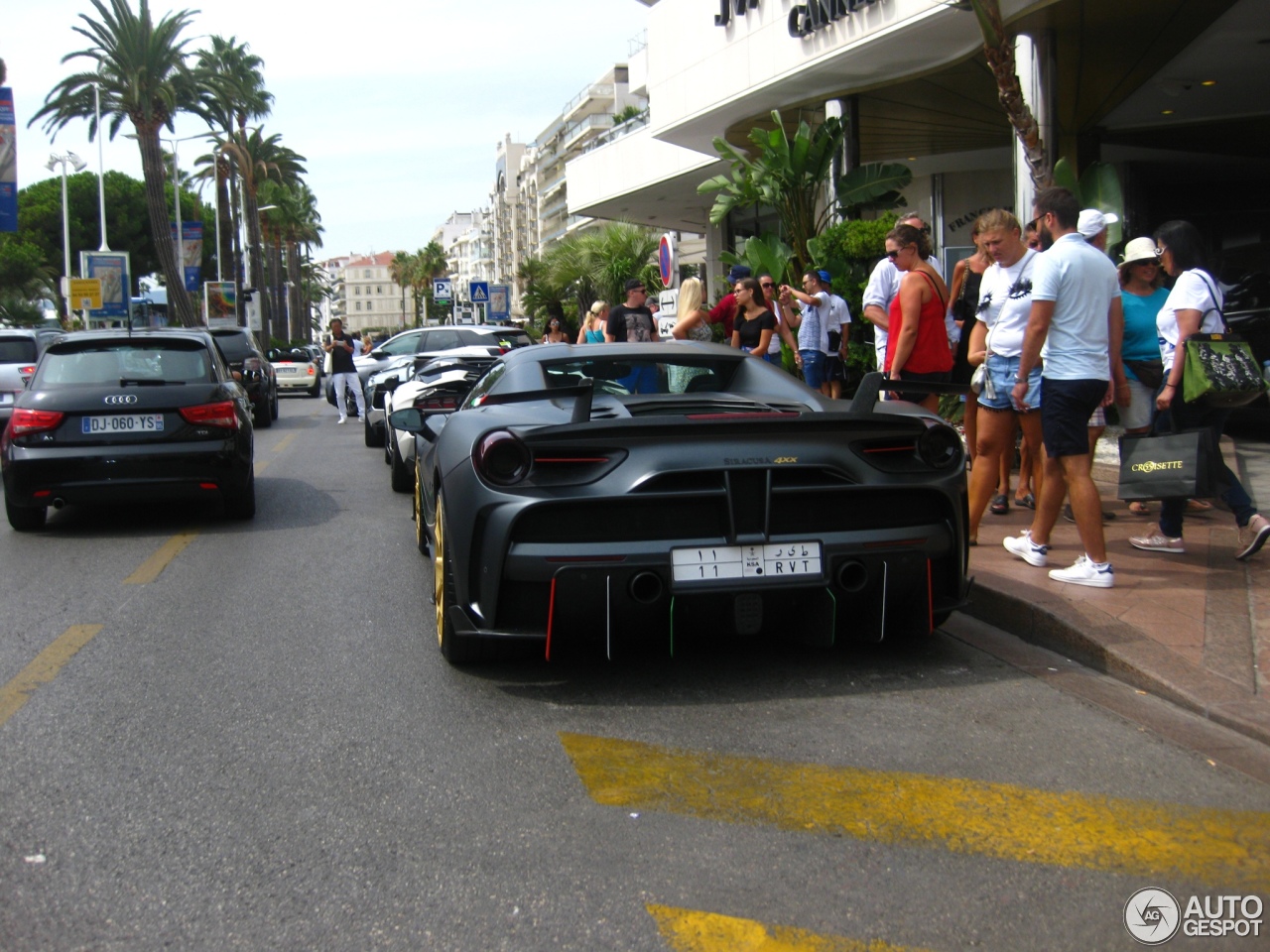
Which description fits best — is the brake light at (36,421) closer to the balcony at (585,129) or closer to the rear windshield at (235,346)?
the rear windshield at (235,346)

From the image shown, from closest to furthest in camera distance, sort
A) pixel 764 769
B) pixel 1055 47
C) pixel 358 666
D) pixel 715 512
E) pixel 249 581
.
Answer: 1. pixel 764 769
2. pixel 715 512
3. pixel 358 666
4. pixel 249 581
5. pixel 1055 47

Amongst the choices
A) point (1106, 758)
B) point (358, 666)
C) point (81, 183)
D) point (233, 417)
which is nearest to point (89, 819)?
point (358, 666)

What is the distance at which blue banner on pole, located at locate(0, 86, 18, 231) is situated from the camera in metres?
34.7

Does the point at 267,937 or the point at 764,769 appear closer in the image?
the point at 267,937

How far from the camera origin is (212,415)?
877cm

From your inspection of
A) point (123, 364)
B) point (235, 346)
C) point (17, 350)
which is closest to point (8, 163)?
point (235, 346)

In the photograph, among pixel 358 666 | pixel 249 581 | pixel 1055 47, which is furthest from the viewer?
pixel 1055 47

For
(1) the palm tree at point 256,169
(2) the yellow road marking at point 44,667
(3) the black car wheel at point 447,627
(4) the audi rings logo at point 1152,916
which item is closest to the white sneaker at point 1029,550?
(3) the black car wheel at point 447,627

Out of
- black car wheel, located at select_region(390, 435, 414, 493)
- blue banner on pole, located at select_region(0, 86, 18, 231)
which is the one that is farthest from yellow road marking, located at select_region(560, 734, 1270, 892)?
blue banner on pole, located at select_region(0, 86, 18, 231)

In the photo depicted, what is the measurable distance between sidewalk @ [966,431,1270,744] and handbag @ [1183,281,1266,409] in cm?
85

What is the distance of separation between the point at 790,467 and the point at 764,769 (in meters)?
1.12

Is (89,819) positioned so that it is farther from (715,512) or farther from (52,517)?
(52,517)

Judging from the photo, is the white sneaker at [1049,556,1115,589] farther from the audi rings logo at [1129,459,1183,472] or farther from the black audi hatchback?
the black audi hatchback

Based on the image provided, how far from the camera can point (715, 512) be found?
4324 millimetres
